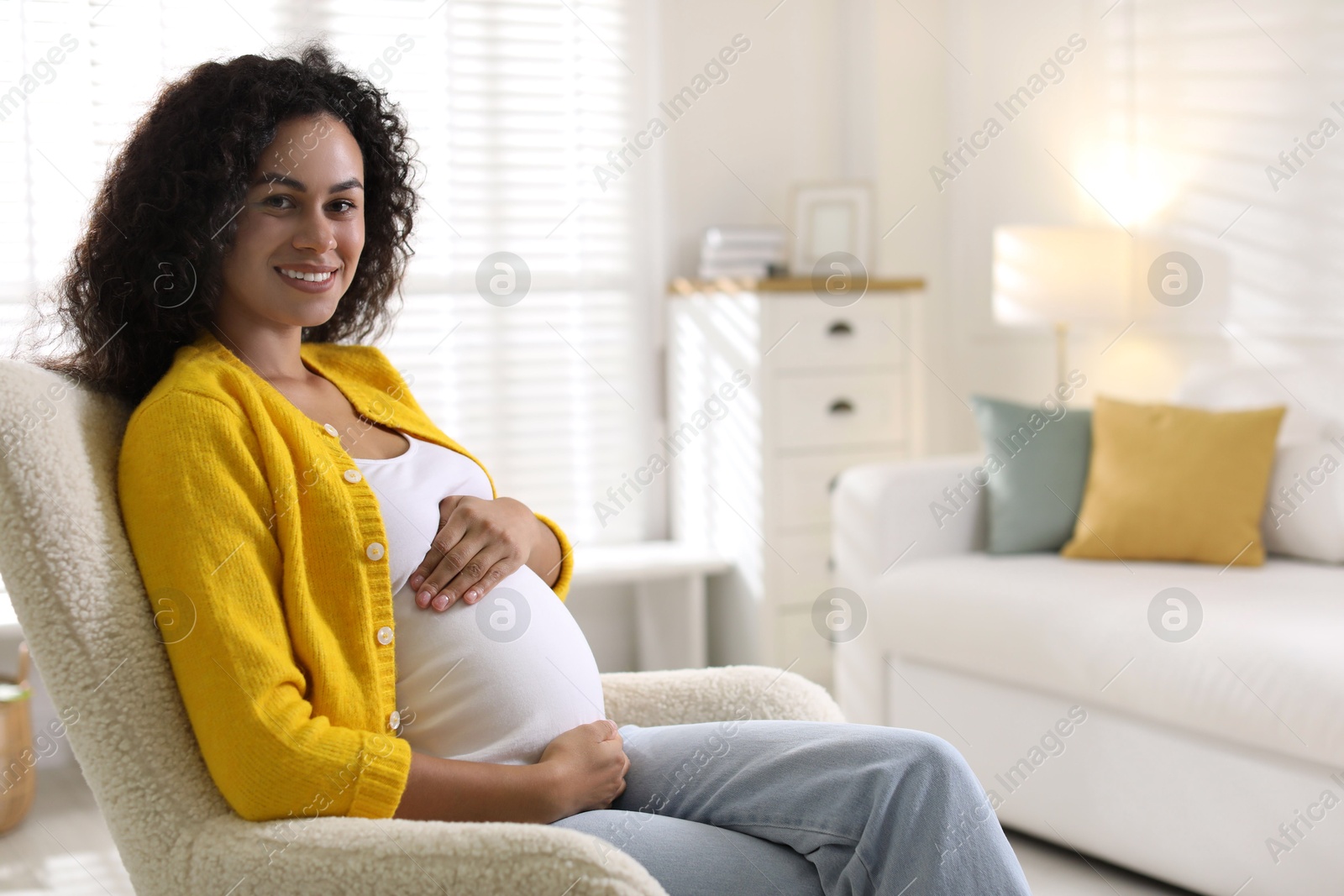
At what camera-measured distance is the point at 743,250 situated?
3.51 m

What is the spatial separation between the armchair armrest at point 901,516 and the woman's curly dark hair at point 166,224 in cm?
172

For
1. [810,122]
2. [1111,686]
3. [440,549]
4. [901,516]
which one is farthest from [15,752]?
[810,122]

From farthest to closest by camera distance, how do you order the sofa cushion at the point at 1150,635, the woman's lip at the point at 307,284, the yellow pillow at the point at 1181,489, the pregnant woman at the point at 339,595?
the yellow pillow at the point at 1181,489
the sofa cushion at the point at 1150,635
the woman's lip at the point at 307,284
the pregnant woman at the point at 339,595

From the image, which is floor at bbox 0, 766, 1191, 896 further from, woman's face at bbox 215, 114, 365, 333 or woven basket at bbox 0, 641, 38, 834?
woman's face at bbox 215, 114, 365, 333

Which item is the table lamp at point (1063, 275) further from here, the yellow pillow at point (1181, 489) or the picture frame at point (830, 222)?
the yellow pillow at point (1181, 489)

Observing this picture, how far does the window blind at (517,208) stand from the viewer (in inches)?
128

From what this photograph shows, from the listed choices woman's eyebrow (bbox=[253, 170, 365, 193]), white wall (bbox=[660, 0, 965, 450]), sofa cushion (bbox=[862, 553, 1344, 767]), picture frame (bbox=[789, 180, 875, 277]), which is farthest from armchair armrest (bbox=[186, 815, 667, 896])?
white wall (bbox=[660, 0, 965, 450])

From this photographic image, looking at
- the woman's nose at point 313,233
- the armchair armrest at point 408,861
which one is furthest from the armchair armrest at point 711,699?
the woman's nose at point 313,233

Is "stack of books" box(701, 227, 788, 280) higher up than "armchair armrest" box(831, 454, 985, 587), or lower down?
higher up

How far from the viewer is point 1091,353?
11.7 feet

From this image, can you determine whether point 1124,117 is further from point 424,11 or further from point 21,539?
point 21,539

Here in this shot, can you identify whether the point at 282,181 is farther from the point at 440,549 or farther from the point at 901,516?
the point at 901,516

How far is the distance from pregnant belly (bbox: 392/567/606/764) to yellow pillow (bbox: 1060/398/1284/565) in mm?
1659

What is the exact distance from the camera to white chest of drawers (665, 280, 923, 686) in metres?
3.33
